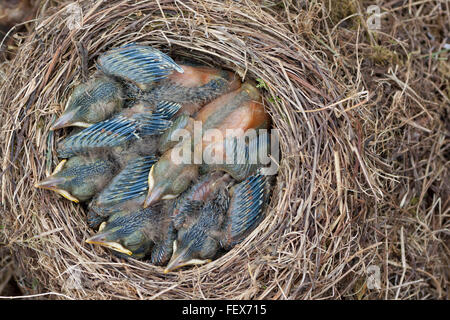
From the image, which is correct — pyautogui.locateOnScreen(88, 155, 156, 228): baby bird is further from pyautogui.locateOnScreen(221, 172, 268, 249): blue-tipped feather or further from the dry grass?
pyautogui.locateOnScreen(221, 172, 268, 249): blue-tipped feather

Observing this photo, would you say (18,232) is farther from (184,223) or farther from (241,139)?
(241,139)

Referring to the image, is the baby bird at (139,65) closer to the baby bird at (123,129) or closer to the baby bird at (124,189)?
the baby bird at (123,129)

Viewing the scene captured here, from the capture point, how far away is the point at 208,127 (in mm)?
2107

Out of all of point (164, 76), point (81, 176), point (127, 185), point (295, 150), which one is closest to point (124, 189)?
point (127, 185)

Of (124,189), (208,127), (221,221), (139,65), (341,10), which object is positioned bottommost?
(221,221)

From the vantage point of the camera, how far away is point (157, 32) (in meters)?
2.10

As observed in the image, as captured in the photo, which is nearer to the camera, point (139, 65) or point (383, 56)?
point (139, 65)

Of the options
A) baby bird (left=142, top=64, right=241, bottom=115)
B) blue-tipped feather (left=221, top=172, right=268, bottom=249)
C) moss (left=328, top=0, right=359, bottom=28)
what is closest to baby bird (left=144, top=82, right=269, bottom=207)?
baby bird (left=142, top=64, right=241, bottom=115)

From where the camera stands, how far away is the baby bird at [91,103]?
1.98 metres

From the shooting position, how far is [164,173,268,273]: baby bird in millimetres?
2023

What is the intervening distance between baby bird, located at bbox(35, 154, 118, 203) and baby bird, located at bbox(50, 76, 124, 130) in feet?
0.48

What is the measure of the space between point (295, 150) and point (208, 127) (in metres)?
0.37

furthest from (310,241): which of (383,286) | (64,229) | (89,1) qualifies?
(89,1)

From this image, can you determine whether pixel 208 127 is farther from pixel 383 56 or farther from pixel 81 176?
pixel 383 56
